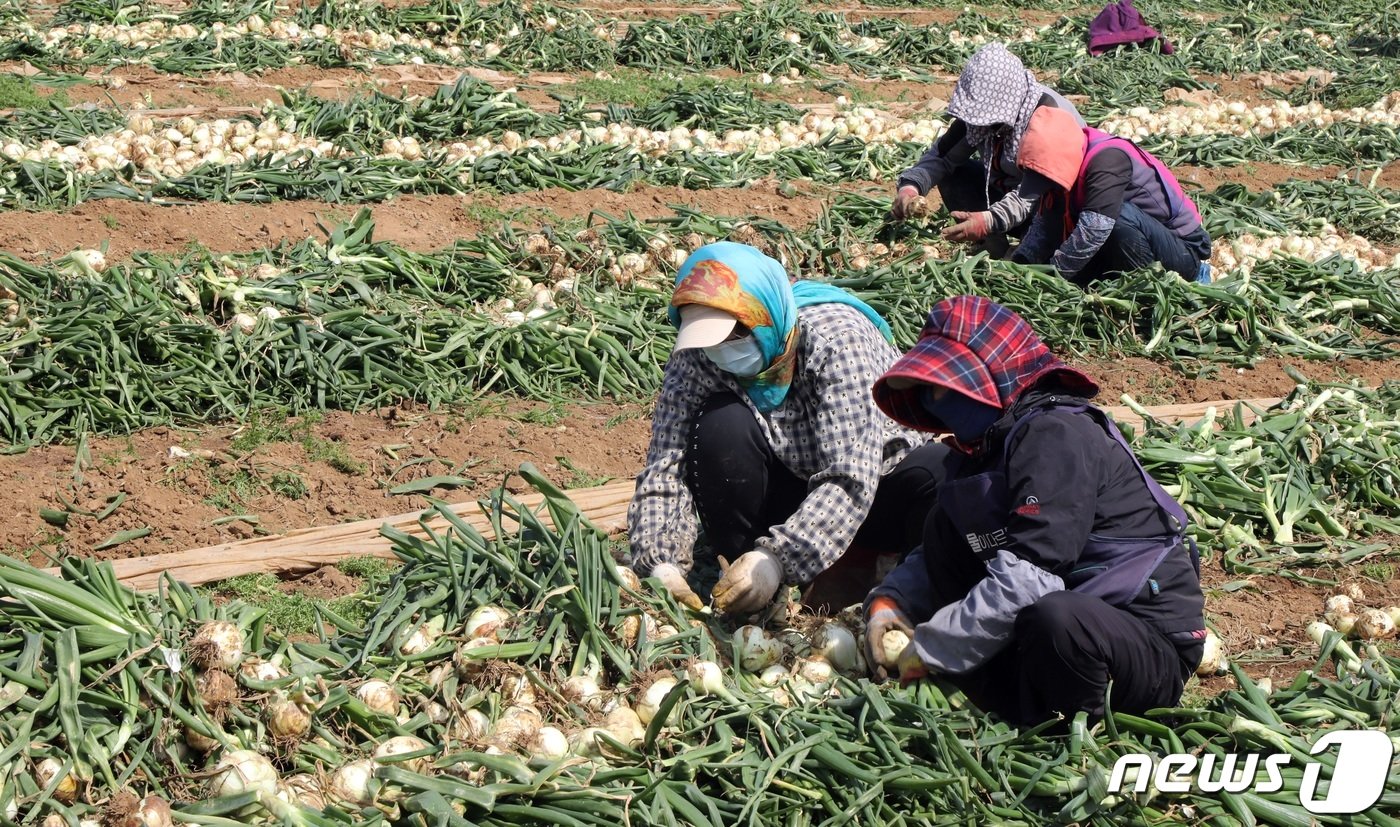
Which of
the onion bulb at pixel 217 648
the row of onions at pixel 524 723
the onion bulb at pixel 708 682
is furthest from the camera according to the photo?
the onion bulb at pixel 708 682

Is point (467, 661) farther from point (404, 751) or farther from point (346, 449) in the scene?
point (346, 449)

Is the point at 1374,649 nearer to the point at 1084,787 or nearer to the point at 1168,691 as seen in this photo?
the point at 1168,691

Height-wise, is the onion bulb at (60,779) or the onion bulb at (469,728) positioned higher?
the onion bulb at (60,779)

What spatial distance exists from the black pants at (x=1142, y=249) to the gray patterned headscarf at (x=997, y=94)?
0.52 metres

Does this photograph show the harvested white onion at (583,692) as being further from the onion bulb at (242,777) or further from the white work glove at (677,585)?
the onion bulb at (242,777)

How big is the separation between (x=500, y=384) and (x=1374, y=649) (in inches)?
119

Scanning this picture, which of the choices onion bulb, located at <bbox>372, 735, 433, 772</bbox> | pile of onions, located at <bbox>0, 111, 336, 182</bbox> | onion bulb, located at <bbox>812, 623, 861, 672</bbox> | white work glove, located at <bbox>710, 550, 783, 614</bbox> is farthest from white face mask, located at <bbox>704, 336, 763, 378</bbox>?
pile of onions, located at <bbox>0, 111, 336, 182</bbox>

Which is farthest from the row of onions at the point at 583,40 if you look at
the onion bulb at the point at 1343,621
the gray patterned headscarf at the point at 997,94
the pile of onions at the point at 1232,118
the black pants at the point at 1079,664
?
the black pants at the point at 1079,664

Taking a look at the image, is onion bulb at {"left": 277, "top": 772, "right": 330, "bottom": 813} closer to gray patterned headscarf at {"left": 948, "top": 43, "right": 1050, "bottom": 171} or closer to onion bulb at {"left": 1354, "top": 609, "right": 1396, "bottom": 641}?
onion bulb at {"left": 1354, "top": 609, "right": 1396, "bottom": 641}

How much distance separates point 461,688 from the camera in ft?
9.00

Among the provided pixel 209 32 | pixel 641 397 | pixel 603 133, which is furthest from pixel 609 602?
pixel 209 32

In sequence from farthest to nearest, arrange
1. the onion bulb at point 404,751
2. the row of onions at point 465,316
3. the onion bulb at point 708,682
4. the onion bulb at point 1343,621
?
the row of onions at point 465,316
the onion bulb at point 1343,621
the onion bulb at point 708,682
the onion bulb at point 404,751

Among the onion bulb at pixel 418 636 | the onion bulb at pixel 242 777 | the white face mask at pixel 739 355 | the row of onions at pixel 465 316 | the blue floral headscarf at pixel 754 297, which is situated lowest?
the row of onions at pixel 465 316

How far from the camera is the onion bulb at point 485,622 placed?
282 cm
